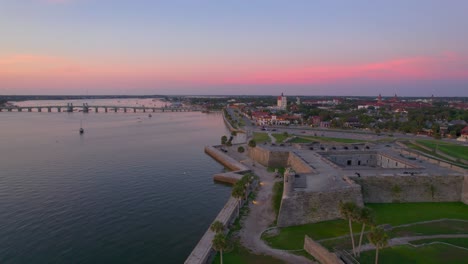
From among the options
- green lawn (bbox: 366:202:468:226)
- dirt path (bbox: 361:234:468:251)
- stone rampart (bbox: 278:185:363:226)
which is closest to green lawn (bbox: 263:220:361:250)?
stone rampart (bbox: 278:185:363:226)

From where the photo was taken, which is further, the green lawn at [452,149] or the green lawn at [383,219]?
the green lawn at [452,149]

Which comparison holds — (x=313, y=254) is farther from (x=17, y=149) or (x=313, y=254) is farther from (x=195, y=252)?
(x=17, y=149)

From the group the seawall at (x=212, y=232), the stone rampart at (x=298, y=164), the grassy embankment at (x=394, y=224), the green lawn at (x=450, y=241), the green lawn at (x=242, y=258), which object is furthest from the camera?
the stone rampart at (x=298, y=164)

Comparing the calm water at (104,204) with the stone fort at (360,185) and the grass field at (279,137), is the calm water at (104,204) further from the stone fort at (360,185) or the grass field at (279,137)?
the grass field at (279,137)

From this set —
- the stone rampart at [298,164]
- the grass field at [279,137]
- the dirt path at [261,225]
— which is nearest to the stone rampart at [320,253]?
the dirt path at [261,225]

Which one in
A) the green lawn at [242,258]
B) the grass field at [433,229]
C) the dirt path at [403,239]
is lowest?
the green lawn at [242,258]

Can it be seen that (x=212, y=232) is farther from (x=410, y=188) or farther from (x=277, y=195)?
(x=410, y=188)

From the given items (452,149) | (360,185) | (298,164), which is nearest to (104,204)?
(298,164)

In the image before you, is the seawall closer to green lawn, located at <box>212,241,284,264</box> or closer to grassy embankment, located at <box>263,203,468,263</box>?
green lawn, located at <box>212,241,284,264</box>
